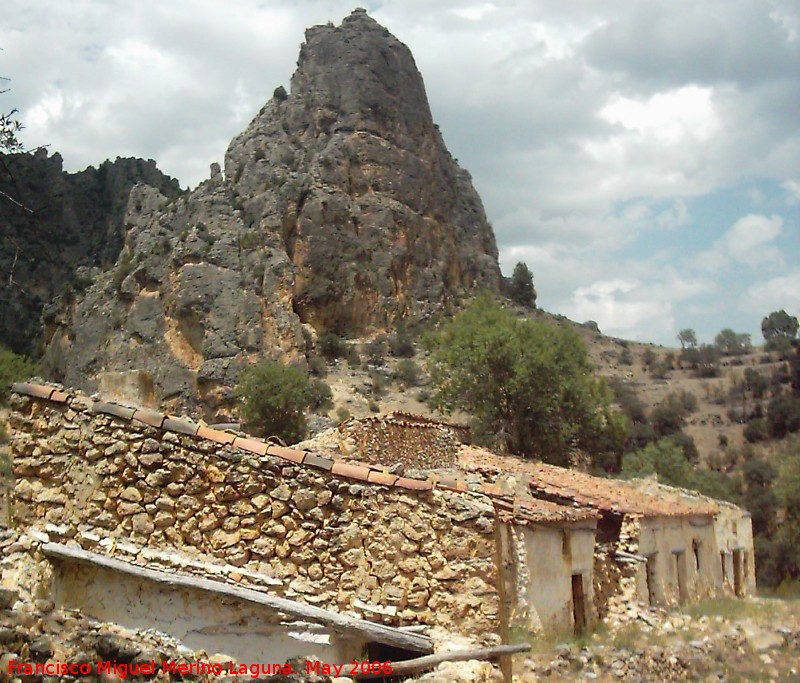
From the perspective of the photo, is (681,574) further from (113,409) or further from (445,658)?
(113,409)

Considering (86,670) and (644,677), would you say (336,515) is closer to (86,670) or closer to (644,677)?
(86,670)

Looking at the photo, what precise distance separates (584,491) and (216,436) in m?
13.5

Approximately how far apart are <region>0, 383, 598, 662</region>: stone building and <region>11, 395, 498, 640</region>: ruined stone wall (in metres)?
0.01

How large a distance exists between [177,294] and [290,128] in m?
29.7

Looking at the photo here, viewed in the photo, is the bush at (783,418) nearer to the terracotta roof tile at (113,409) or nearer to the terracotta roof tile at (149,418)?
the terracotta roof tile at (149,418)

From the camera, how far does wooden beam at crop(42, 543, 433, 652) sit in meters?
7.48

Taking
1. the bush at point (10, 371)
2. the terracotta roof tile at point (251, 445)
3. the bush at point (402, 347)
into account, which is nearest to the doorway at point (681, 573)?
the terracotta roof tile at point (251, 445)

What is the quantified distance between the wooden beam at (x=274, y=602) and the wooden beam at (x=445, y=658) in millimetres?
202

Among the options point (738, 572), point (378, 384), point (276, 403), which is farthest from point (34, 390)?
point (378, 384)

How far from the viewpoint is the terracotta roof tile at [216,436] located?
26.4ft

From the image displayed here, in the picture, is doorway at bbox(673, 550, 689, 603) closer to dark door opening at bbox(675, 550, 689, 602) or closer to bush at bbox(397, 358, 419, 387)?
dark door opening at bbox(675, 550, 689, 602)

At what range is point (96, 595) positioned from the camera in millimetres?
7750

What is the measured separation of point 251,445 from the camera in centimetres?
804

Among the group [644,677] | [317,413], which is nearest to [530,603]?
[644,677]
